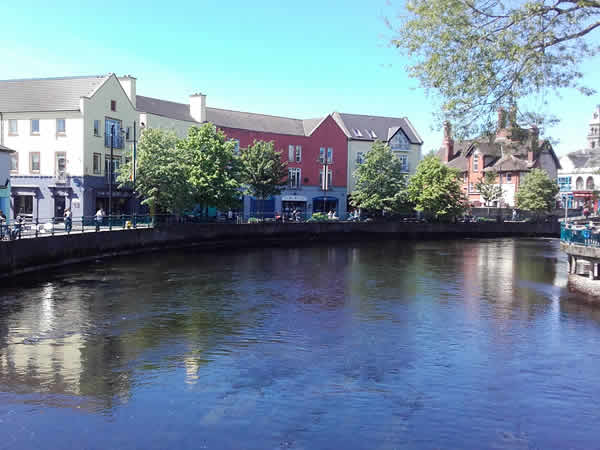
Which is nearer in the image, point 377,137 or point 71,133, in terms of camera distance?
point 71,133

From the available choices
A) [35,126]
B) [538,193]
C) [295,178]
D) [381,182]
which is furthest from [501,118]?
[538,193]

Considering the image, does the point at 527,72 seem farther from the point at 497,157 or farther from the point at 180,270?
the point at 497,157

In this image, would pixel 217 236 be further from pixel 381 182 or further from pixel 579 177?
pixel 579 177

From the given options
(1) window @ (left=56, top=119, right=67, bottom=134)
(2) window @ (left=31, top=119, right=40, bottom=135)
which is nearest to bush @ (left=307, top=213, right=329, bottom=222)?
(1) window @ (left=56, top=119, right=67, bottom=134)

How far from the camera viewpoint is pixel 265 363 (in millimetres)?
15305

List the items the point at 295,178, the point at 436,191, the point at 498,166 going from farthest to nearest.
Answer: the point at 498,166, the point at 295,178, the point at 436,191

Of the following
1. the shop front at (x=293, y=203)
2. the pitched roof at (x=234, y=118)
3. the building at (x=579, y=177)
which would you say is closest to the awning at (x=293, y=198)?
the shop front at (x=293, y=203)

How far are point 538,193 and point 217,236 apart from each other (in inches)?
1883

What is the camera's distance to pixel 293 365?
49.8 ft

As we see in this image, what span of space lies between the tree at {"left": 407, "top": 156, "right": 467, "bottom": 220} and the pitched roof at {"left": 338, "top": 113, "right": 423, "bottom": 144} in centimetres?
1099

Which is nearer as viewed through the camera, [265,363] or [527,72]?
[265,363]

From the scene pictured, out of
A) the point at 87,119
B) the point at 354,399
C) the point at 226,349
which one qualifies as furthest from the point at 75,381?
the point at 87,119

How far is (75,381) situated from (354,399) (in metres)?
6.31

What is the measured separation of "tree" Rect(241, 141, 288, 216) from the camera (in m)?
64.8
